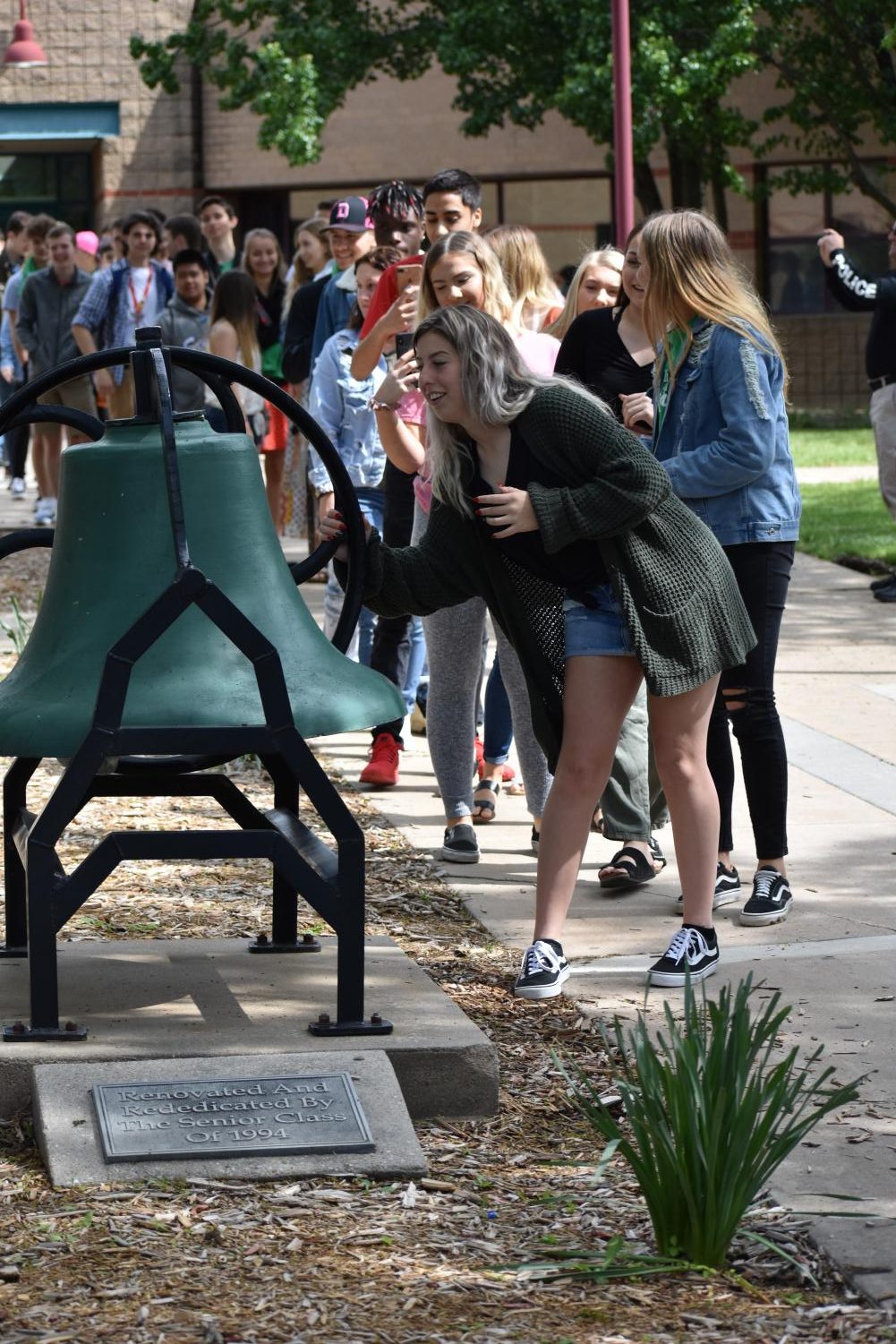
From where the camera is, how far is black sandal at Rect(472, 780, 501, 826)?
6.57m

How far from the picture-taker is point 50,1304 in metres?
3.09

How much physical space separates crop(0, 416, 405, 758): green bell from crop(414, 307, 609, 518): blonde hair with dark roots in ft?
1.70

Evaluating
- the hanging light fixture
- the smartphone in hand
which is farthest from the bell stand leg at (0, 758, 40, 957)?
the hanging light fixture

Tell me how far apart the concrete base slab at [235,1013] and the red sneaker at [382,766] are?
2.19 meters

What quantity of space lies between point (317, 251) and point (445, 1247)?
802cm

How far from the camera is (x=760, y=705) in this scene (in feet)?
17.6

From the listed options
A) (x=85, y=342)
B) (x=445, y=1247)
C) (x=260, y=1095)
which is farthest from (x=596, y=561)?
(x=85, y=342)

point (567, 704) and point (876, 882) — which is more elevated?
point (567, 704)

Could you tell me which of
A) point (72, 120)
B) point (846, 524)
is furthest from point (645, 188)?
point (846, 524)

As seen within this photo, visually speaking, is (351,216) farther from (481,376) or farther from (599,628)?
(599,628)

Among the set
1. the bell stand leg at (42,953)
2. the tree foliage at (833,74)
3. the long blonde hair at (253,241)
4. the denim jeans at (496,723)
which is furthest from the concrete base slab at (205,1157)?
the tree foliage at (833,74)

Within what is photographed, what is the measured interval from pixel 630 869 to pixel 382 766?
1616mm

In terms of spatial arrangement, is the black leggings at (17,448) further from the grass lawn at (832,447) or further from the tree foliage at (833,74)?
the tree foliage at (833,74)

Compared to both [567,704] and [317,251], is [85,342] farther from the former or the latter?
[567,704]
